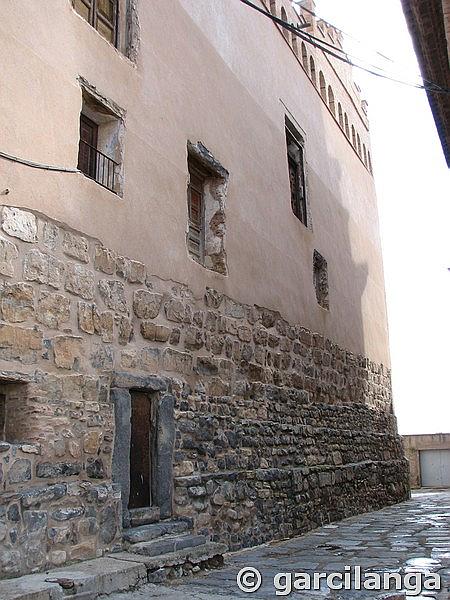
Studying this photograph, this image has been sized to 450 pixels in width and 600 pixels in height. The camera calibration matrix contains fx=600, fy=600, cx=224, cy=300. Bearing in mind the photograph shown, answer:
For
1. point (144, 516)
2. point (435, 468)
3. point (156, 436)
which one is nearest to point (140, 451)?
point (156, 436)

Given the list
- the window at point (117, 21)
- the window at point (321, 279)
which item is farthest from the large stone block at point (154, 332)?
the window at point (321, 279)

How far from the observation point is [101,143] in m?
4.90

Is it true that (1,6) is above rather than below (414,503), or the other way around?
above

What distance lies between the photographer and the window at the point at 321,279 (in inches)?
359

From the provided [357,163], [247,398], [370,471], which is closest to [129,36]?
[247,398]

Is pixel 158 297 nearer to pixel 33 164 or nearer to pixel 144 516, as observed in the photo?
pixel 33 164

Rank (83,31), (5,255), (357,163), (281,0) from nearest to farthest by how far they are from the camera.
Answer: (5,255), (83,31), (281,0), (357,163)

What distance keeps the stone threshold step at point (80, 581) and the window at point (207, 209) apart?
3041mm

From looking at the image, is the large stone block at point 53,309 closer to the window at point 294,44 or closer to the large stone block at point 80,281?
the large stone block at point 80,281

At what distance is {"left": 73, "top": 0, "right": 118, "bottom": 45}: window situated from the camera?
5004 millimetres

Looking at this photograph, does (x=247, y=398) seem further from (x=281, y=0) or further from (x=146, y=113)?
(x=281, y=0)

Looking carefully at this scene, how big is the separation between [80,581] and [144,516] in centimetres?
120

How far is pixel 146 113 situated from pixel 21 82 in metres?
1.40

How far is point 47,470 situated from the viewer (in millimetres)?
3752
